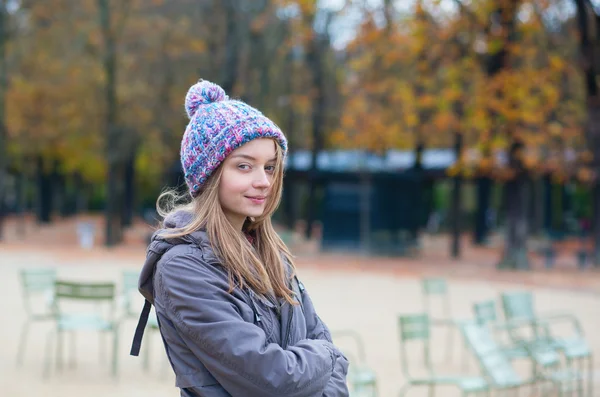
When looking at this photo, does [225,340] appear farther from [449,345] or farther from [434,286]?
[449,345]

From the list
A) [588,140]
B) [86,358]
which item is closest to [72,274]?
[86,358]

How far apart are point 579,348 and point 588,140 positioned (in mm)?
14959

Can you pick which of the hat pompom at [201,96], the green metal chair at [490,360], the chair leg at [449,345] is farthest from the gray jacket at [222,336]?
the chair leg at [449,345]

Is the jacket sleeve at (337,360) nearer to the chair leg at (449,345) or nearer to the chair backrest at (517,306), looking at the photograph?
the chair backrest at (517,306)

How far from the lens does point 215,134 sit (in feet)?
7.74

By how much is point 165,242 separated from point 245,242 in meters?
0.24

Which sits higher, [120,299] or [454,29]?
[454,29]

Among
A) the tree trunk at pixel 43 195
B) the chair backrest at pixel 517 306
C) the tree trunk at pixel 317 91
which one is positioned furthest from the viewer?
the tree trunk at pixel 43 195

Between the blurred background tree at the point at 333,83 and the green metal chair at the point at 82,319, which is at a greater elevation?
the blurred background tree at the point at 333,83

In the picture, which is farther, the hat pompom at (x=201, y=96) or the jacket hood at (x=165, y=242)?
the hat pompom at (x=201, y=96)

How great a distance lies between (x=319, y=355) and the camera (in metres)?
2.26

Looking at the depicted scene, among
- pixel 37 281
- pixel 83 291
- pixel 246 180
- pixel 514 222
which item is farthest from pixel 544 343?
pixel 514 222

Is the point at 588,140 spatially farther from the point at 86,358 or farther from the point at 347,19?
the point at 86,358

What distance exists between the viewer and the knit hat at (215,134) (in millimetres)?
2350
